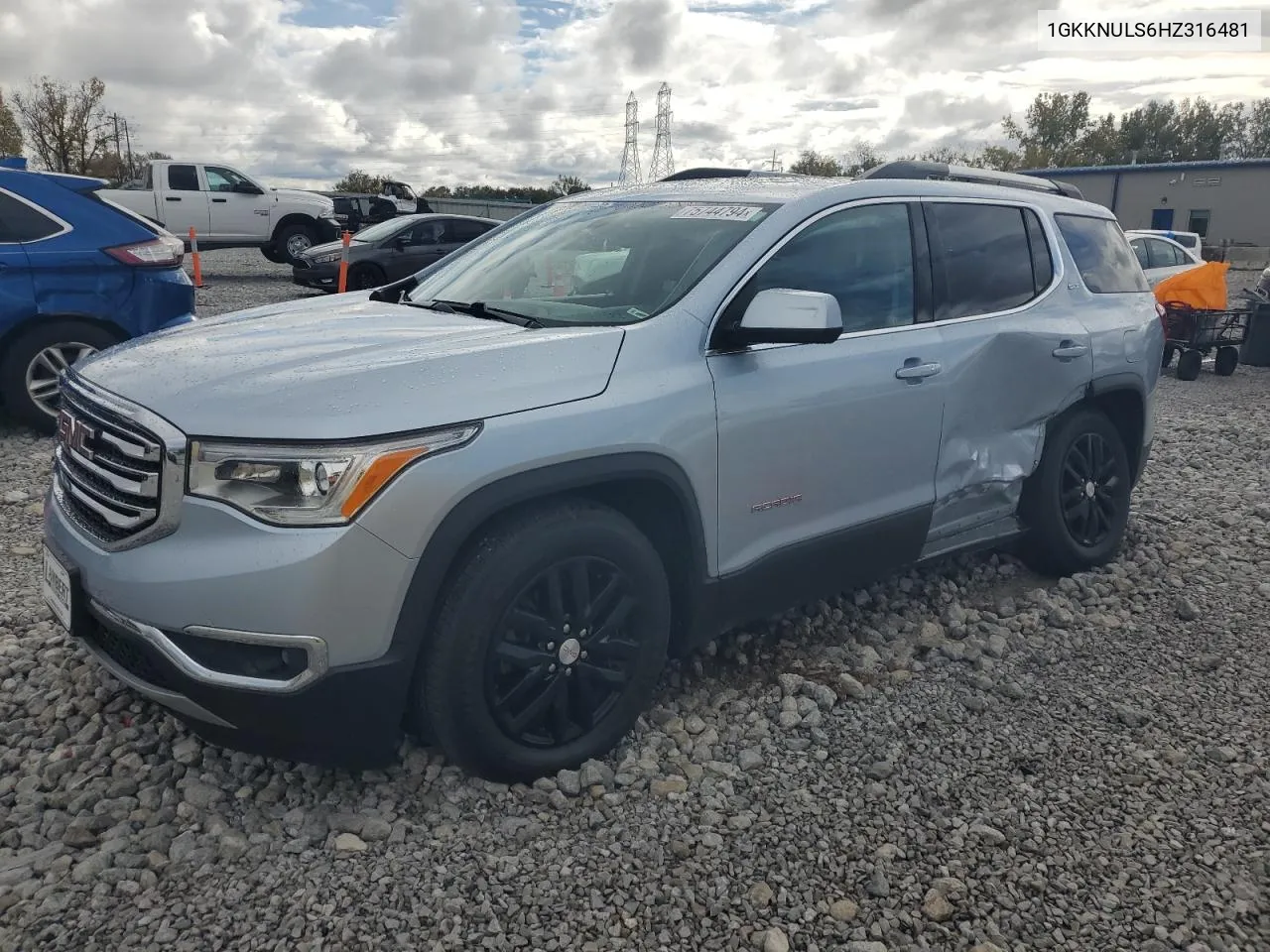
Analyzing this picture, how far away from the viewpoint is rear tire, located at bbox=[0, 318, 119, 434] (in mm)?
6078

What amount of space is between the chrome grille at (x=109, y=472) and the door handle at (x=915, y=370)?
2.36 m

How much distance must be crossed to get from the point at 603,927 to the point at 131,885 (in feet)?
3.74

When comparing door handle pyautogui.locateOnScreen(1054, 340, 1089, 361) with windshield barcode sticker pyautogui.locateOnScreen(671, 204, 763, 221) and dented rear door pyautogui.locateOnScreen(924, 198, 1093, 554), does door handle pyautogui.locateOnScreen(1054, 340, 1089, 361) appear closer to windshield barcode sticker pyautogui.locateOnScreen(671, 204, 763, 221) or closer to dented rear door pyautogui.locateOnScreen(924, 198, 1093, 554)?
dented rear door pyautogui.locateOnScreen(924, 198, 1093, 554)

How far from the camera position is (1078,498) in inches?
177

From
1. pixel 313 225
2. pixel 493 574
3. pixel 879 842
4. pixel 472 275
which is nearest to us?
pixel 493 574

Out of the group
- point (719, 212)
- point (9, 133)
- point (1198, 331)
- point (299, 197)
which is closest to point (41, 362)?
point (719, 212)

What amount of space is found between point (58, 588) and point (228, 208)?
55.2ft

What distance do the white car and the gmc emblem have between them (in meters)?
13.6

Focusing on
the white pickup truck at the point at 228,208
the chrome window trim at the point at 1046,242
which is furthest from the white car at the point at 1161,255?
the white pickup truck at the point at 228,208

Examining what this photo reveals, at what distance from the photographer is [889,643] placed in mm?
3908

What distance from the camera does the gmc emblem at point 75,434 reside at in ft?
8.61

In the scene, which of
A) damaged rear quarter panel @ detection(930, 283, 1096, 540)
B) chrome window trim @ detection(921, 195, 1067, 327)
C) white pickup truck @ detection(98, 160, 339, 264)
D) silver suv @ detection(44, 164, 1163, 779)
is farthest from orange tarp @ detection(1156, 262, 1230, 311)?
white pickup truck @ detection(98, 160, 339, 264)

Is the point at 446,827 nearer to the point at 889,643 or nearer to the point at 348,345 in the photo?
the point at 348,345

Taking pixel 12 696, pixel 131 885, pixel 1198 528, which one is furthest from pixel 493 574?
pixel 1198 528
